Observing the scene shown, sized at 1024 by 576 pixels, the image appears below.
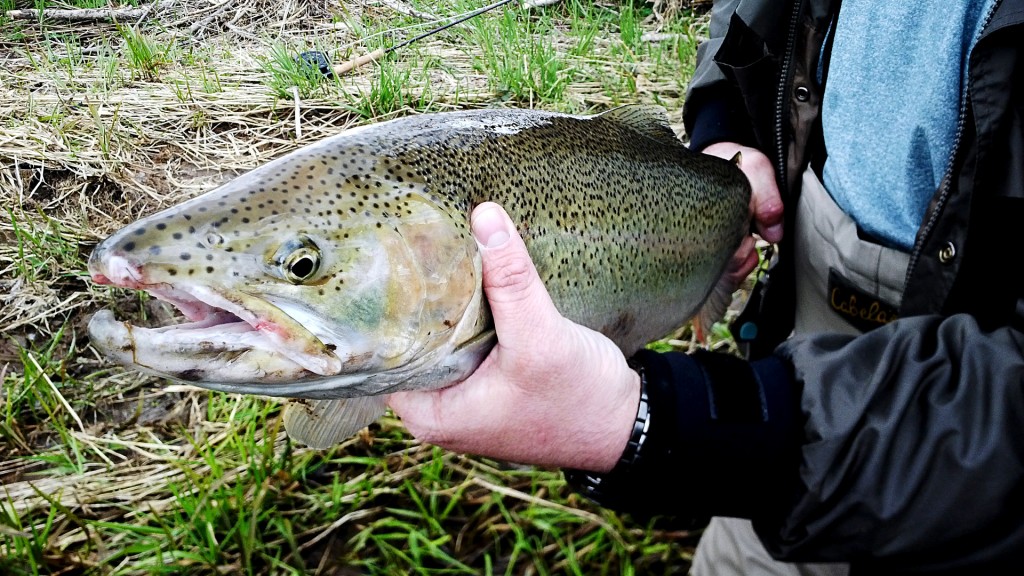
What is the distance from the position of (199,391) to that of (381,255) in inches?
62.5

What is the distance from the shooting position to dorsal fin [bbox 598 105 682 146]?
1.79 m

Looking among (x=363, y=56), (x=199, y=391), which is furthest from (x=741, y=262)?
(x=363, y=56)

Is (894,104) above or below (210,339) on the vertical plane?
above

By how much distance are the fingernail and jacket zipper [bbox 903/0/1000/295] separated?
2.88 ft

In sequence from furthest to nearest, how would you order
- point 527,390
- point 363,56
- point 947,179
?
point 363,56 < point 947,179 < point 527,390

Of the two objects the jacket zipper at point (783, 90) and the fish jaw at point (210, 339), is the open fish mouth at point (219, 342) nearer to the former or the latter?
the fish jaw at point (210, 339)

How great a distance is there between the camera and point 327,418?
139 centimetres

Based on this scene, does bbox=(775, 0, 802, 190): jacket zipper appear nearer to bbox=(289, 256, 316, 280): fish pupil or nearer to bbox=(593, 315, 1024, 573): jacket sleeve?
bbox=(593, 315, 1024, 573): jacket sleeve

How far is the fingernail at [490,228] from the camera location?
48.3 inches

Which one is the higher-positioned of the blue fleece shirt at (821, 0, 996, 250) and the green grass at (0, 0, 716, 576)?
the blue fleece shirt at (821, 0, 996, 250)

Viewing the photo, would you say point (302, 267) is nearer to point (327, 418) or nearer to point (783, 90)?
point (327, 418)


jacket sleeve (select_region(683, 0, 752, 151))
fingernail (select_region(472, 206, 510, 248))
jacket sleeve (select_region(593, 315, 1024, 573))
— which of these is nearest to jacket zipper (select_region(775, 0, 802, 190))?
jacket sleeve (select_region(683, 0, 752, 151))

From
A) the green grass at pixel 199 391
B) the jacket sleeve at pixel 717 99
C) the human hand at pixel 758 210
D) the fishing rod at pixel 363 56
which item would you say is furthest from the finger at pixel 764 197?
the fishing rod at pixel 363 56

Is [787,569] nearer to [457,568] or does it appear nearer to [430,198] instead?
[457,568]
